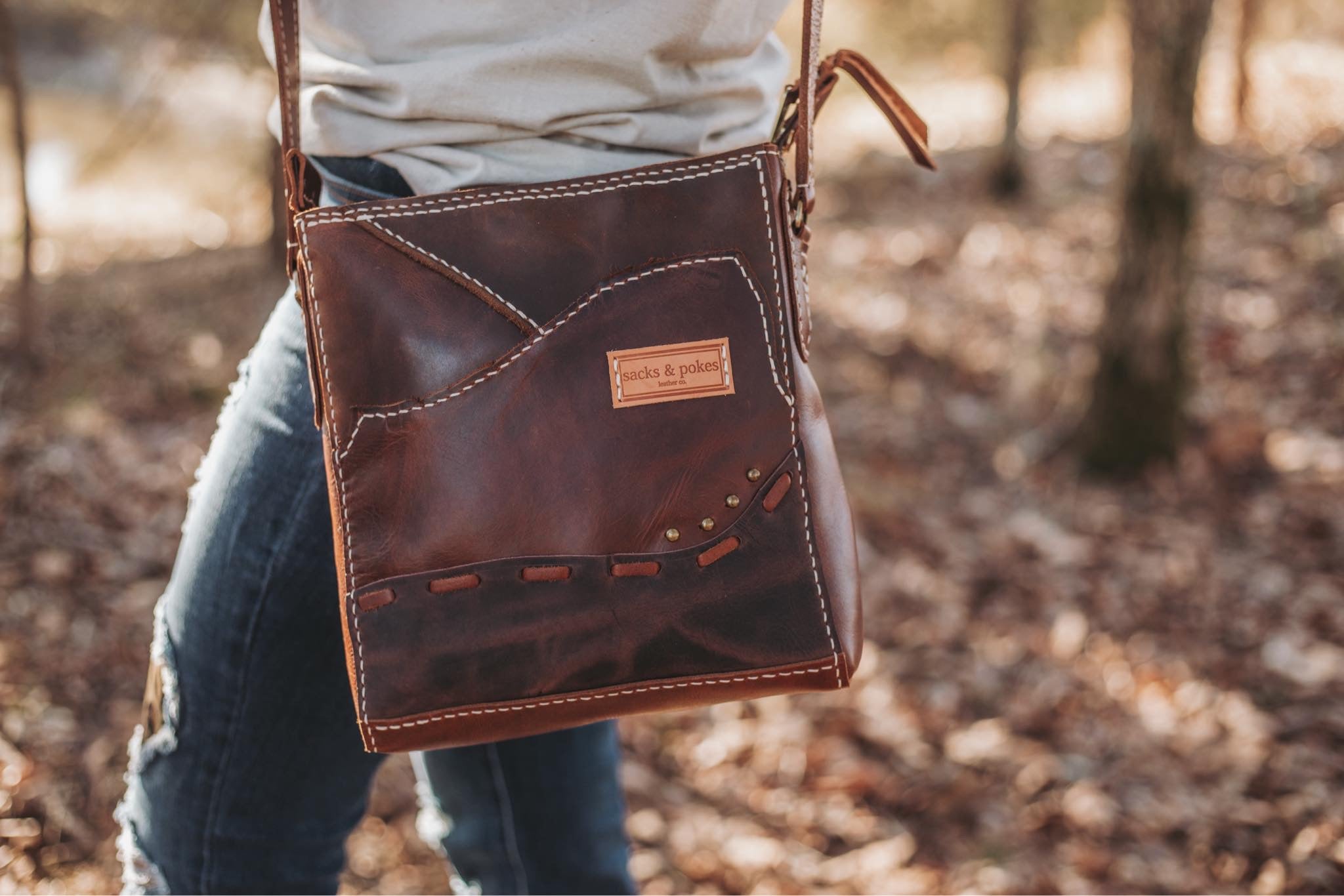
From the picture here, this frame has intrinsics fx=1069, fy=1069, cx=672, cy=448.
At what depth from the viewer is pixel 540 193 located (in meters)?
1.06

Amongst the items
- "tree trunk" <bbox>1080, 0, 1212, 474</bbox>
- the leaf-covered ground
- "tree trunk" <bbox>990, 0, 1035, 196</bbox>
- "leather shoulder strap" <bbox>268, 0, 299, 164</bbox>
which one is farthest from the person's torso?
"tree trunk" <bbox>990, 0, 1035, 196</bbox>

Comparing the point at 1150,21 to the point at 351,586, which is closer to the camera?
the point at 351,586

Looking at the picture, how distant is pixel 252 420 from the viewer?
3.93 feet

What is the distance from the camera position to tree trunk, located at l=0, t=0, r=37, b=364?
390 cm

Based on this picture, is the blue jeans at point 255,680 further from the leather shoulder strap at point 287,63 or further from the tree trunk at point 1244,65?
the tree trunk at point 1244,65

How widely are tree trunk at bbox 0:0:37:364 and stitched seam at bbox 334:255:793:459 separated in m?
3.64

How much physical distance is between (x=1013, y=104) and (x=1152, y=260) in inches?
191

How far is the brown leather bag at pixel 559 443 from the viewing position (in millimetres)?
1048

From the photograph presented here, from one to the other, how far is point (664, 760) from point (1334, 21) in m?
15.6

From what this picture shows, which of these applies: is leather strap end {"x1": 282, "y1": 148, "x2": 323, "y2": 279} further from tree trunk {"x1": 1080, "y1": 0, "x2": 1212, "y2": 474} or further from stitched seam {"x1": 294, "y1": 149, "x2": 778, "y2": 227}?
tree trunk {"x1": 1080, "y1": 0, "x2": 1212, "y2": 474}

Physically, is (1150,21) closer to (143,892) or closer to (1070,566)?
(1070,566)

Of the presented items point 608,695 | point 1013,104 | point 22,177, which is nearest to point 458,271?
point 608,695

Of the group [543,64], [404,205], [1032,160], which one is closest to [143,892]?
[404,205]

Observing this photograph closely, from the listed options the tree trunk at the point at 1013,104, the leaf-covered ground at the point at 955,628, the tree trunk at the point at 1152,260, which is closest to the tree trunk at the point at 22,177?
the leaf-covered ground at the point at 955,628
